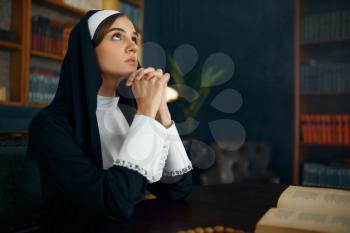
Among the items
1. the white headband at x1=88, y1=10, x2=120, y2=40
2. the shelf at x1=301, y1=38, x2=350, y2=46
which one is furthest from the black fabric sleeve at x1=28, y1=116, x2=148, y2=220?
the shelf at x1=301, y1=38, x2=350, y2=46

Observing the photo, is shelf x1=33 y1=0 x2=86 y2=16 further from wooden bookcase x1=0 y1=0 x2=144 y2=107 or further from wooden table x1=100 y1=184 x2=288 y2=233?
wooden table x1=100 y1=184 x2=288 y2=233

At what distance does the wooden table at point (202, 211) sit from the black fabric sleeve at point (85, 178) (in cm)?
5

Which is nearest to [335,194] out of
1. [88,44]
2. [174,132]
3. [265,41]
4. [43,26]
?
[174,132]

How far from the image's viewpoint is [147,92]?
36.2 inches

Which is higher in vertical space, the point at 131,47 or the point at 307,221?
the point at 131,47

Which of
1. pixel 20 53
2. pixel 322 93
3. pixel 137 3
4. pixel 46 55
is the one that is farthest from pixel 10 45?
pixel 322 93

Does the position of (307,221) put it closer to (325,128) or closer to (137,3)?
(325,128)

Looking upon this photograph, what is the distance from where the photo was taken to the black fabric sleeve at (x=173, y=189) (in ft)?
3.45

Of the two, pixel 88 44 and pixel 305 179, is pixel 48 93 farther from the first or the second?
pixel 305 179

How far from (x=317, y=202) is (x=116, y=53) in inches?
23.8

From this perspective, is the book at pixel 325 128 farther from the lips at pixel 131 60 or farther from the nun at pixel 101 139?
the lips at pixel 131 60

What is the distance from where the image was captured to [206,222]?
2.72 feet

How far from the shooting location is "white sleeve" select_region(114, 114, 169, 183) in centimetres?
84

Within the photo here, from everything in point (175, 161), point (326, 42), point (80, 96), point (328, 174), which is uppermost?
point (326, 42)
